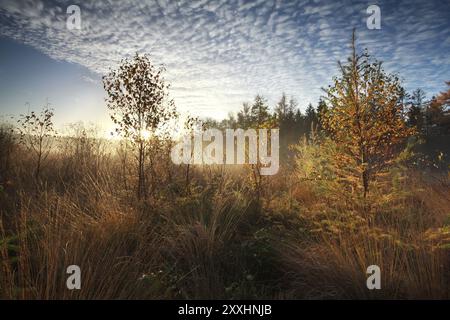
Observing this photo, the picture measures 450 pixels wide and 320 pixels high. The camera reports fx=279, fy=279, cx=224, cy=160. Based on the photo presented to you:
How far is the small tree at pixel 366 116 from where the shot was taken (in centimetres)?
470

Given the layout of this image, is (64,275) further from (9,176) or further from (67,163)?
(67,163)

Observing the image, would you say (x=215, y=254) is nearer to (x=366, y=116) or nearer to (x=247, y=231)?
(x=247, y=231)

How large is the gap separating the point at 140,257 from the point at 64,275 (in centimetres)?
97

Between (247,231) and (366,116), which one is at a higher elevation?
(366,116)

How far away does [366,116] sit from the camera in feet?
15.8

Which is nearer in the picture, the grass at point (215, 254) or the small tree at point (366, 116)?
the grass at point (215, 254)

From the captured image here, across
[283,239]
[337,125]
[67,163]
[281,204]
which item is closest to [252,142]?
[281,204]

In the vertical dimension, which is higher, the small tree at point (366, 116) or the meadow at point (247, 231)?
the small tree at point (366, 116)

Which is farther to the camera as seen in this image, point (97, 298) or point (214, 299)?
point (214, 299)

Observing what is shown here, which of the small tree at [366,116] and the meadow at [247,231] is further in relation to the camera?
the small tree at [366,116]

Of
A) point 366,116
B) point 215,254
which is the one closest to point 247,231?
point 215,254

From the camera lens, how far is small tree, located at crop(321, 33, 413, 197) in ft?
15.4

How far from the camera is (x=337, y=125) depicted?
4984 mm

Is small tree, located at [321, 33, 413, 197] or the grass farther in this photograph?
small tree, located at [321, 33, 413, 197]
